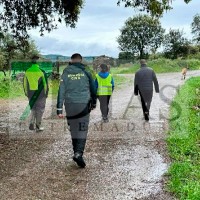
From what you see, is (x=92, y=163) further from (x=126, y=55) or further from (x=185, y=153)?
(x=126, y=55)

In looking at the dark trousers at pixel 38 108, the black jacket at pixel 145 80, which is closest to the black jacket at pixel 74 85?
the dark trousers at pixel 38 108

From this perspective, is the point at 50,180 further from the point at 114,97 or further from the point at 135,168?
the point at 114,97

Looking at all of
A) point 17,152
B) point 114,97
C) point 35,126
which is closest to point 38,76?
point 35,126

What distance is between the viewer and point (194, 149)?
9.49 meters

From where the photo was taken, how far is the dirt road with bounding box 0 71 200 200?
22.0 feet

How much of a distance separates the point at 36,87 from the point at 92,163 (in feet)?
12.5

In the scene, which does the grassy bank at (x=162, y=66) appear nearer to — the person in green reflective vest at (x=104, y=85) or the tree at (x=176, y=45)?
the tree at (x=176, y=45)

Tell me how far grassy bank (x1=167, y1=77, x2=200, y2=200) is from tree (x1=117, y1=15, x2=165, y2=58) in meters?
56.5

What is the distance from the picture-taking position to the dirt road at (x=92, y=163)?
6.70m

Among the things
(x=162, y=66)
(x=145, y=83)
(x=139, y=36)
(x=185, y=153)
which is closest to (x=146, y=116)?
(x=145, y=83)

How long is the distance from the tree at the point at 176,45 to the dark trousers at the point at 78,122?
57553 millimetres

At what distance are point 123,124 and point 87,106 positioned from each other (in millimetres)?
4738

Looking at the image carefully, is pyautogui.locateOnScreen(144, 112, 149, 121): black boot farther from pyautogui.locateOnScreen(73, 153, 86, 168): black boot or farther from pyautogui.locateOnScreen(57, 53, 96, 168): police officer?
pyautogui.locateOnScreen(73, 153, 86, 168): black boot

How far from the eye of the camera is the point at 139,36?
72938 millimetres
